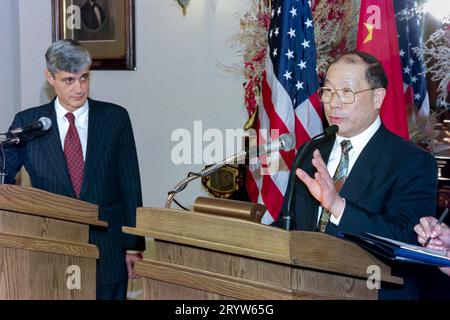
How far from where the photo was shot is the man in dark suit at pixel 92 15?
587 cm

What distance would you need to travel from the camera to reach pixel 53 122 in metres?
3.55

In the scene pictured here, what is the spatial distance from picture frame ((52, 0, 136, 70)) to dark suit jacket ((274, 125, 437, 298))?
10.2 ft

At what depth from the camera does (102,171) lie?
353 cm

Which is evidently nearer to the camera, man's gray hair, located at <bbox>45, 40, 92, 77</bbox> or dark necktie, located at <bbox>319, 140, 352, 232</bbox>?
dark necktie, located at <bbox>319, 140, 352, 232</bbox>

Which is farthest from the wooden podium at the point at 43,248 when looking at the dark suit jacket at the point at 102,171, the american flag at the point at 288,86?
the american flag at the point at 288,86

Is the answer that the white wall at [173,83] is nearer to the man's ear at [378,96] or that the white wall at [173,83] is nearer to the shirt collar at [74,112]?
the shirt collar at [74,112]

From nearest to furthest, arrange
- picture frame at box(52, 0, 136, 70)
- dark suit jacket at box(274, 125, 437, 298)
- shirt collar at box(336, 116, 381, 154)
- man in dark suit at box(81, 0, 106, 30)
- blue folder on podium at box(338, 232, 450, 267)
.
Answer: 1. blue folder on podium at box(338, 232, 450, 267)
2. dark suit jacket at box(274, 125, 437, 298)
3. shirt collar at box(336, 116, 381, 154)
4. picture frame at box(52, 0, 136, 70)
5. man in dark suit at box(81, 0, 106, 30)

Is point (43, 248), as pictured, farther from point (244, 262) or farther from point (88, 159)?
point (88, 159)

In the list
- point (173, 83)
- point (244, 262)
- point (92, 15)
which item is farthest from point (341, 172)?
point (92, 15)

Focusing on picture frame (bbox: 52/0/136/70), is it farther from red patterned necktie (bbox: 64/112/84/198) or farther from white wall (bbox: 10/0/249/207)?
red patterned necktie (bbox: 64/112/84/198)

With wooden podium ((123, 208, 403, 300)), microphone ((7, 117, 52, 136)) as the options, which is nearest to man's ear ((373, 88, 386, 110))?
wooden podium ((123, 208, 403, 300))

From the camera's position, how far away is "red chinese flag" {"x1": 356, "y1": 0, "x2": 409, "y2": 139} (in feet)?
12.8

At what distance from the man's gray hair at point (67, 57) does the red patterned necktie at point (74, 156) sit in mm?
269

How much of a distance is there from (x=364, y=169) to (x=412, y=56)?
1.66 metres
